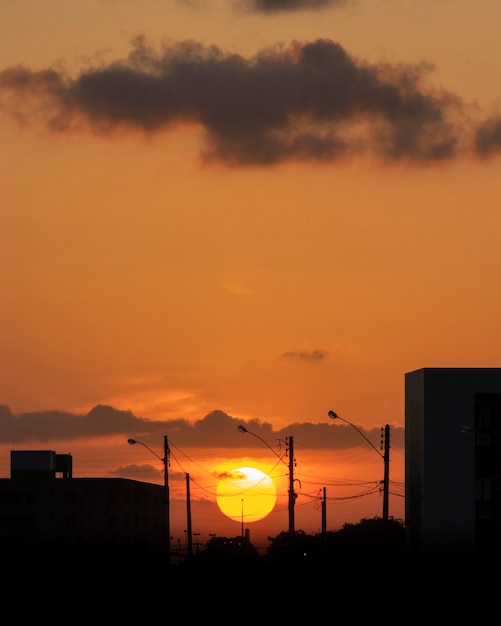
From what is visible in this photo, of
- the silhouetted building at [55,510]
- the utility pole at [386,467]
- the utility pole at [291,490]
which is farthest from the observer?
the silhouetted building at [55,510]

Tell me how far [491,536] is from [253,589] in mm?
55133

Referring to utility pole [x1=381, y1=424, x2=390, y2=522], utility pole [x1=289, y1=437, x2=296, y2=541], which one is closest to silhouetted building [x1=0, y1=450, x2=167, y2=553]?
utility pole [x1=289, y1=437, x2=296, y2=541]

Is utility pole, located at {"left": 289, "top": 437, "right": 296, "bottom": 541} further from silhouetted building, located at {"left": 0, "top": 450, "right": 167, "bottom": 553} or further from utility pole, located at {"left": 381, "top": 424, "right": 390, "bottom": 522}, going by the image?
silhouetted building, located at {"left": 0, "top": 450, "right": 167, "bottom": 553}

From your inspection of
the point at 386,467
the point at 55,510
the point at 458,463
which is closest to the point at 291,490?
the point at 386,467

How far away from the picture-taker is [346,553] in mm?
138750

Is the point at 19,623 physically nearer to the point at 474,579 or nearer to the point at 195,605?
the point at 195,605

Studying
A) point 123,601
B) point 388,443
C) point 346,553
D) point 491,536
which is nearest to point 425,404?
point 491,536

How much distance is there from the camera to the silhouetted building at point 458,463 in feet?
401

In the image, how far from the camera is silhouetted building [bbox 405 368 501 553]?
122m

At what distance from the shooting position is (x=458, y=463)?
12344 centimetres

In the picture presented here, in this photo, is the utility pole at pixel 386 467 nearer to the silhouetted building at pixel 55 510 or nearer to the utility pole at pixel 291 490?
the utility pole at pixel 291 490

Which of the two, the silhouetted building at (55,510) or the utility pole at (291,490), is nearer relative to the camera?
the utility pole at (291,490)

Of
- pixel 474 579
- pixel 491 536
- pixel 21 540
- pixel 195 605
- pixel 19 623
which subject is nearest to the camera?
pixel 19 623

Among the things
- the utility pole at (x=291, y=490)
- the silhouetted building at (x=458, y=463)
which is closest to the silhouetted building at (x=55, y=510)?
the silhouetted building at (x=458, y=463)
